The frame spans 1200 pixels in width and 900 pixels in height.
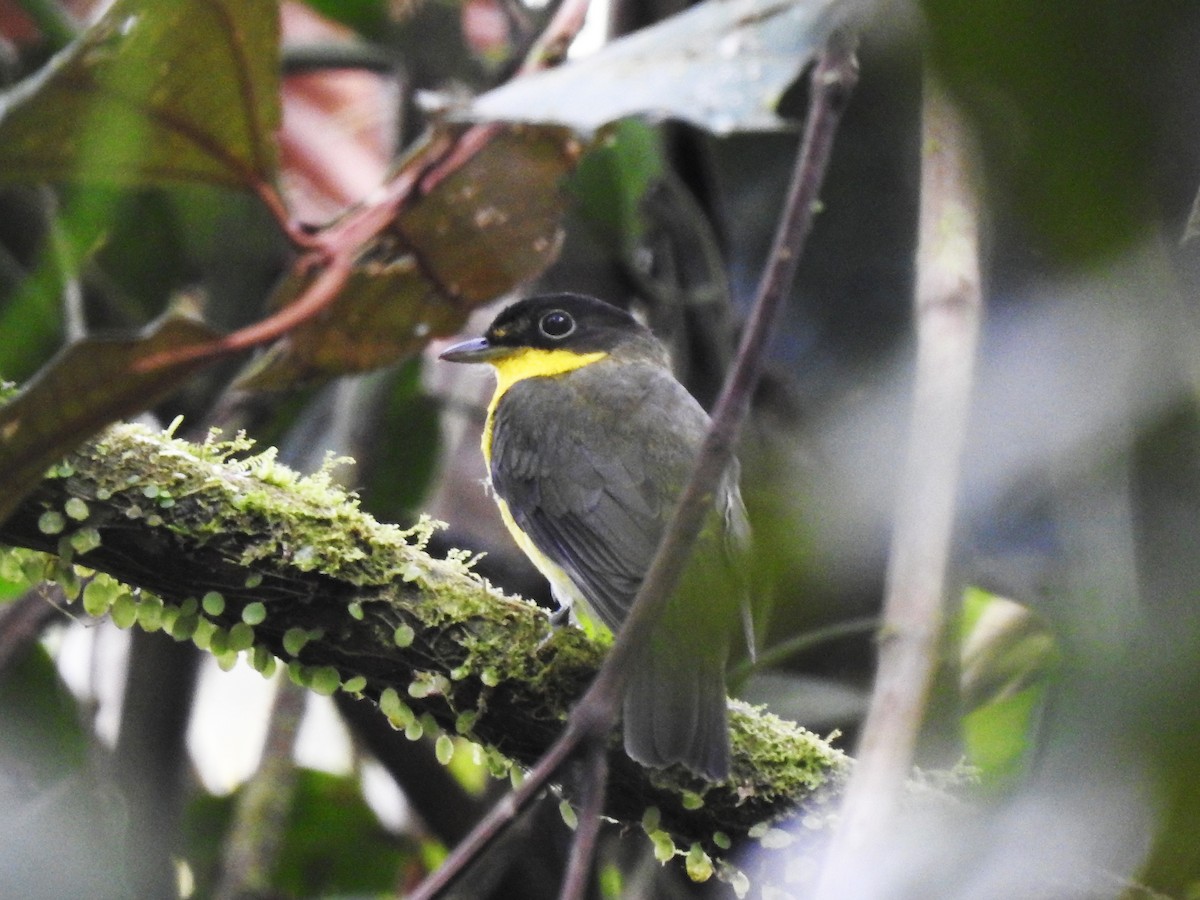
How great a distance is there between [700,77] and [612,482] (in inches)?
64.3

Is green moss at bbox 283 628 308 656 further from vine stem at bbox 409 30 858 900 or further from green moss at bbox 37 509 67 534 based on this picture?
vine stem at bbox 409 30 858 900

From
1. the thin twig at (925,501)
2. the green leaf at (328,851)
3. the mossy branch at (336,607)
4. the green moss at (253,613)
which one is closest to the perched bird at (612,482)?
the mossy branch at (336,607)

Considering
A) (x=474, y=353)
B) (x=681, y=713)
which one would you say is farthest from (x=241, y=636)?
(x=474, y=353)

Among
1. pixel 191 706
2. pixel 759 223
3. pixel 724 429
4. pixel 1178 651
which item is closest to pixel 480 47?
pixel 759 223

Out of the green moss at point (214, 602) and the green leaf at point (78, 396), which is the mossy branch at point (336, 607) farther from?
the green leaf at point (78, 396)

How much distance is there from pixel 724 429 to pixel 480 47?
14.4 ft

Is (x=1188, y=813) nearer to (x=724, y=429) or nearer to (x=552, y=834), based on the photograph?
(x=724, y=429)

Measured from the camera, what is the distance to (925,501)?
1000 millimetres

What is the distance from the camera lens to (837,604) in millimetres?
2375

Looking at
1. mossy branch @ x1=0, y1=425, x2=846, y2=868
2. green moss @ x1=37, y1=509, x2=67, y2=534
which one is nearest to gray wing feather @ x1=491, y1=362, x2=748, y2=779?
mossy branch @ x1=0, y1=425, x2=846, y2=868

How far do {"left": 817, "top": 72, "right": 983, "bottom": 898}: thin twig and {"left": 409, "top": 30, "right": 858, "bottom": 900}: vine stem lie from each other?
10 centimetres

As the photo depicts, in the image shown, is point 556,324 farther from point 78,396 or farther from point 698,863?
point 78,396

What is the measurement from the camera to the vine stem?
2.99 feet

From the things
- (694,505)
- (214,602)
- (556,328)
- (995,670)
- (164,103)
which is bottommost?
(995,670)
